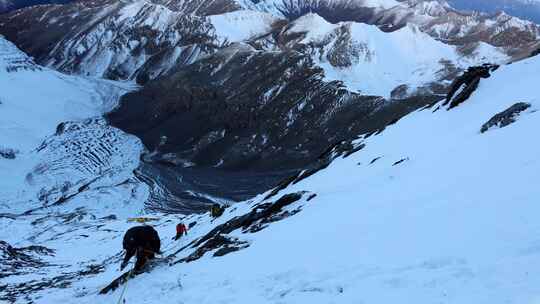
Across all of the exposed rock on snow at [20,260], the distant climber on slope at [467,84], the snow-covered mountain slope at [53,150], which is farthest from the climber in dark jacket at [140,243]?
the snow-covered mountain slope at [53,150]

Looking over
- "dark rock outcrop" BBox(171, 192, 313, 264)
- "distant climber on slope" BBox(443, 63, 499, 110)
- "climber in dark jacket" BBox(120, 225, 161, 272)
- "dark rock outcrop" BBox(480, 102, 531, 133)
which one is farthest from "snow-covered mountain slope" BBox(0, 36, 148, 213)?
"dark rock outcrop" BBox(480, 102, 531, 133)

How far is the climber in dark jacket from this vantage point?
1958cm

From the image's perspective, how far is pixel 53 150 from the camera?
134375mm

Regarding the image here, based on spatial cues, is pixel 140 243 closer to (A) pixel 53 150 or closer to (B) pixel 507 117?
(B) pixel 507 117

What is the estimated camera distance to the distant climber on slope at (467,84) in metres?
36.0

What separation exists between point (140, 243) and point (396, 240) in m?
11.1

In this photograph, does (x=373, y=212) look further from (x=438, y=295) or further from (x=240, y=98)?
(x=240, y=98)

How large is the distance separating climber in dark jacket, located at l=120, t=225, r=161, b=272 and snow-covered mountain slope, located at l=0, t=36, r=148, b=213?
80.3 m

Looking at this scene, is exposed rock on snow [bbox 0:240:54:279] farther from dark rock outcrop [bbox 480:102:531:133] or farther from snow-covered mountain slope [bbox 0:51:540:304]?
dark rock outcrop [bbox 480:102:531:133]

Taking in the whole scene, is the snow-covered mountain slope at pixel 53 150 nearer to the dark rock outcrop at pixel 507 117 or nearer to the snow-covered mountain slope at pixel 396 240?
the snow-covered mountain slope at pixel 396 240

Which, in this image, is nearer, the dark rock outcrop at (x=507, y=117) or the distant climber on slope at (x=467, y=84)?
the dark rock outcrop at (x=507, y=117)

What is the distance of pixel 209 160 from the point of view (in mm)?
137750

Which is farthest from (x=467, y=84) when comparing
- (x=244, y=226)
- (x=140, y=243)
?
(x=140, y=243)

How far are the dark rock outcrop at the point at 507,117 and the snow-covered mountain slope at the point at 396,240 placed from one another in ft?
0.22
